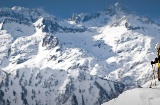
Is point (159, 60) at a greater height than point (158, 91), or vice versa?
point (159, 60)

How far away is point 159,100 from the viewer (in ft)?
103

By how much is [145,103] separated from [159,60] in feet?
11.3

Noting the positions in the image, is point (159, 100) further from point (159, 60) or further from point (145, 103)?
point (159, 60)

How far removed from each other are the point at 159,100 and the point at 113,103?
4519 millimetres

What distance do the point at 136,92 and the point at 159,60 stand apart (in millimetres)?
3724

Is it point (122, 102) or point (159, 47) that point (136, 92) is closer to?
point (122, 102)

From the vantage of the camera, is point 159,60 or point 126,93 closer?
point 159,60

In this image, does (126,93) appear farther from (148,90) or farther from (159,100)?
(159,100)

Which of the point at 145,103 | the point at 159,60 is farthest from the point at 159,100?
the point at 159,60

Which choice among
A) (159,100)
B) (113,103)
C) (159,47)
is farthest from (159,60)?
(113,103)

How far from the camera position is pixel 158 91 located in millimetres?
33750

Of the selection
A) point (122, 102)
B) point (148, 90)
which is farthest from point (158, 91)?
point (122, 102)

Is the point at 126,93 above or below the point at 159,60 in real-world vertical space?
below

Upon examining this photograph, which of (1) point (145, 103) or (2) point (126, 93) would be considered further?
(2) point (126, 93)
